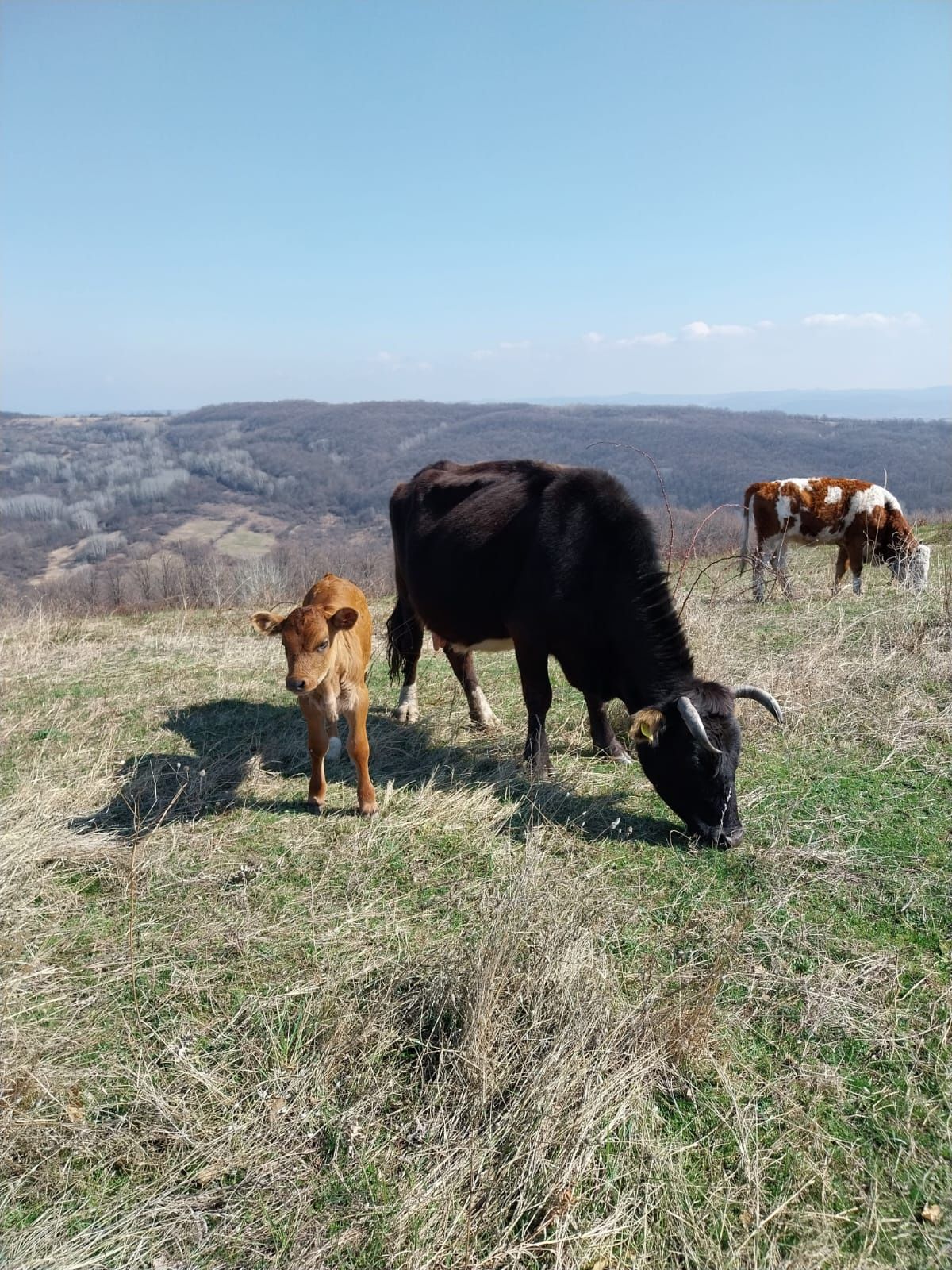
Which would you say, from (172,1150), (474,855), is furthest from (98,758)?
(172,1150)

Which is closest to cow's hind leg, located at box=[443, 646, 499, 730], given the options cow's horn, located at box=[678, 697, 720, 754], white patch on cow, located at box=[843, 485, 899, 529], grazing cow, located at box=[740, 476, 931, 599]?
cow's horn, located at box=[678, 697, 720, 754]

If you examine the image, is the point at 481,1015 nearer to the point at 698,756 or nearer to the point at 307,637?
the point at 698,756

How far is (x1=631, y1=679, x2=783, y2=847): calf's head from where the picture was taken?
482 centimetres

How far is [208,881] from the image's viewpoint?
185 inches

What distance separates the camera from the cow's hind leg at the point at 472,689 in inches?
287

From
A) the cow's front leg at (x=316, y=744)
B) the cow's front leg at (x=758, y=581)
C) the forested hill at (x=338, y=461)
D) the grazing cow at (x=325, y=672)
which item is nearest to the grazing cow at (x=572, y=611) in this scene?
the grazing cow at (x=325, y=672)

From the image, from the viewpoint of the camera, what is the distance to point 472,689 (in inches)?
292

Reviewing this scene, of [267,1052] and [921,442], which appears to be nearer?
[267,1052]

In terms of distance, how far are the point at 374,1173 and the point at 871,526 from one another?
12663 millimetres

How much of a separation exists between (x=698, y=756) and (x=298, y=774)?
3.33 metres

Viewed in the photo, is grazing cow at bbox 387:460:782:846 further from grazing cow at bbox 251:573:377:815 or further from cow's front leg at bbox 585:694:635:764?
grazing cow at bbox 251:573:377:815

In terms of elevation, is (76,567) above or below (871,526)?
below

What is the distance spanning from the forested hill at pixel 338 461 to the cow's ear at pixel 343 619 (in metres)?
34.4

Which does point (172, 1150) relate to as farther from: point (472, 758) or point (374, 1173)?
point (472, 758)
